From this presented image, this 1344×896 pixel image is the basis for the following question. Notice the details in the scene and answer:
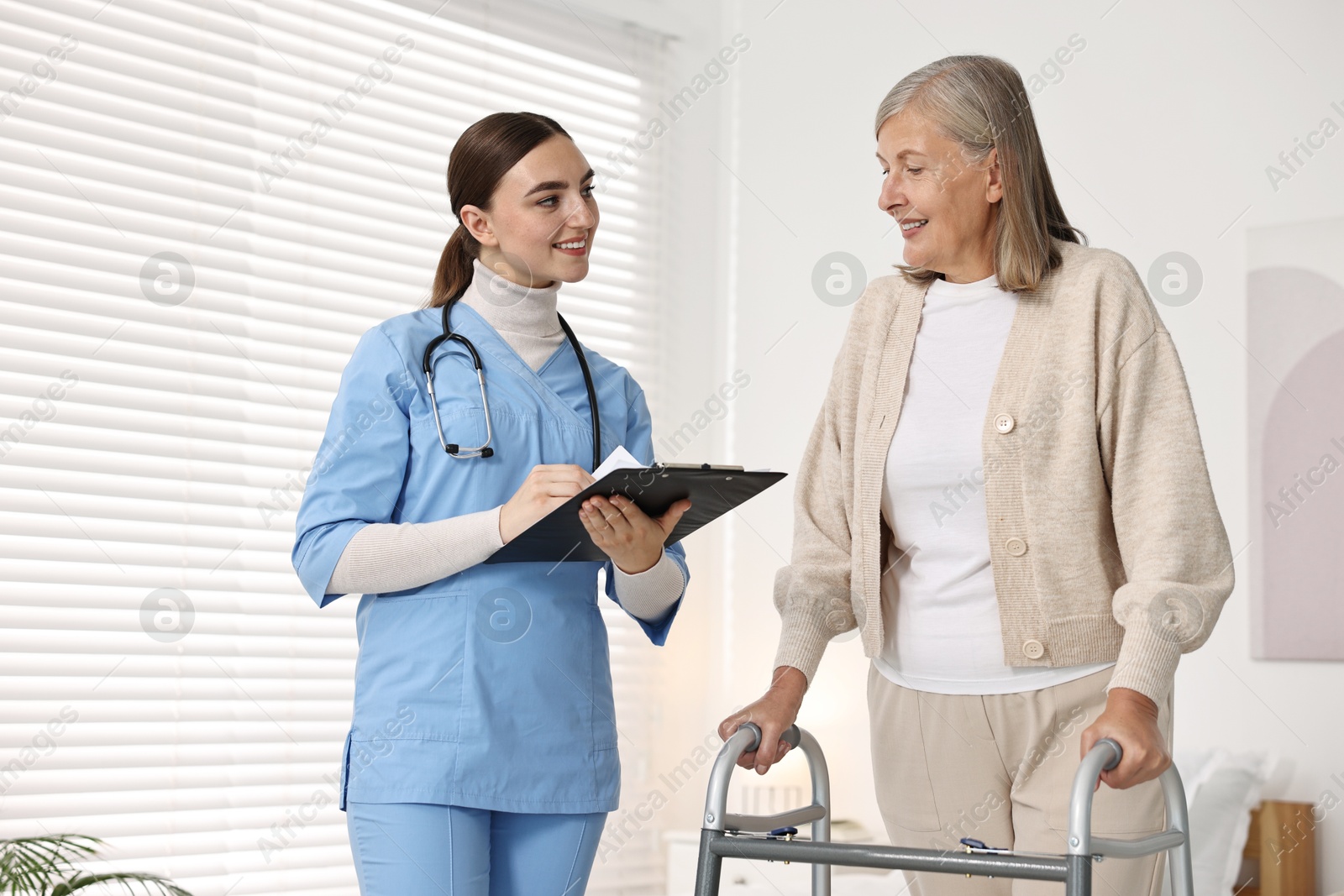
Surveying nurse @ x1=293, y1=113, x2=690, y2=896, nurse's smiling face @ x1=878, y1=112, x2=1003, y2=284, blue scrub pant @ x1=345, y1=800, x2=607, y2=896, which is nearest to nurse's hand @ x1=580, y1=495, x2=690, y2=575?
nurse @ x1=293, y1=113, x2=690, y2=896

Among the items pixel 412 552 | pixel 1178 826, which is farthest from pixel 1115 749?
pixel 412 552

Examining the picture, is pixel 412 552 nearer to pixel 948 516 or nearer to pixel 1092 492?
pixel 948 516

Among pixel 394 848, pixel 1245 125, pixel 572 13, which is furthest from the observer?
pixel 572 13

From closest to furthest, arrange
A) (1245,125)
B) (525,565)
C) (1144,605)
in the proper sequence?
(1144,605)
(525,565)
(1245,125)

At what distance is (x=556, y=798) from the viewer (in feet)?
4.72

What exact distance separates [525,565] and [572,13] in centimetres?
312

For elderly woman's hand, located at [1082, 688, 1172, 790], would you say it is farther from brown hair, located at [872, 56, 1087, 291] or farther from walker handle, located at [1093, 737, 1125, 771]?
brown hair, located at [872, 56, 1087, 291]

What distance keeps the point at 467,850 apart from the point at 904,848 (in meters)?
0.54

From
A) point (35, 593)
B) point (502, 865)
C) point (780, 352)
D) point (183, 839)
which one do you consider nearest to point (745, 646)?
point (780, 352)

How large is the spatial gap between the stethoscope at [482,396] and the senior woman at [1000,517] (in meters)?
0.32

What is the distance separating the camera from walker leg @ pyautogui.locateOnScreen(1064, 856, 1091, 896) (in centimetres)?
100

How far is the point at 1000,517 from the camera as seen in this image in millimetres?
1326

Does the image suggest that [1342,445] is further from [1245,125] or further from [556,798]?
[556,798]

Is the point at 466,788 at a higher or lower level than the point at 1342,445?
lower
